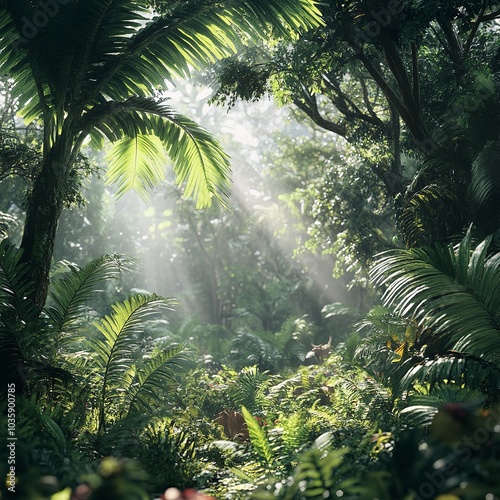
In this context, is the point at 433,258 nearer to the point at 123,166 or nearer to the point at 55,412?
the point at 55,412

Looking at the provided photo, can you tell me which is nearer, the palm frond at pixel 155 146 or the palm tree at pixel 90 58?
the palm tree at pixel 90 58

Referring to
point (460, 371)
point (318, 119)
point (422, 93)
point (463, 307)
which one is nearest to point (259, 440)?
point (460, 371)

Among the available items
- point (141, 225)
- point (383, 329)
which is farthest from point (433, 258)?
point (141, 225)

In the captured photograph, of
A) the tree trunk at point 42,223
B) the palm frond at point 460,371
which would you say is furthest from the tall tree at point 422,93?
the tree trunk at point 42,223

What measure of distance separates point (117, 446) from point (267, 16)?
4643 millimetres

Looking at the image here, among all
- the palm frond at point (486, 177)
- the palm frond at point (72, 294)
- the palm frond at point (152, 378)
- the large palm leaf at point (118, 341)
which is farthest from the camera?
the palm frond at point (486, 177)

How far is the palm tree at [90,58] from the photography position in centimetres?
625

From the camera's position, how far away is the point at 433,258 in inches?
221

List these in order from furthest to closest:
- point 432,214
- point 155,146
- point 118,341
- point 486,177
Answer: point 155,146 → point 432,214 → point 486,177 → point 118,341

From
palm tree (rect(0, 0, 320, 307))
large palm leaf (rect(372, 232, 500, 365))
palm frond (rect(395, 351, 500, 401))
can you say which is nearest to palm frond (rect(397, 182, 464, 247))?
large palm leaf (rect(372, 232, 500, 365))

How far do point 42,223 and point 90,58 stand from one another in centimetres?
191

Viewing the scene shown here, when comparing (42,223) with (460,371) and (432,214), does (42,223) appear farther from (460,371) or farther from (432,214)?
(432,214)

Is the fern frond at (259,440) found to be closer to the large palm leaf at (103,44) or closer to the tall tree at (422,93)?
the large palm leaf at (103,44)

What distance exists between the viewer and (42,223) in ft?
20.6
